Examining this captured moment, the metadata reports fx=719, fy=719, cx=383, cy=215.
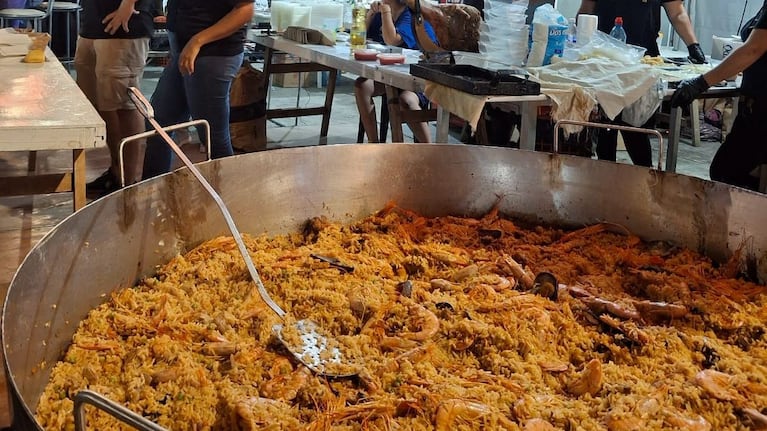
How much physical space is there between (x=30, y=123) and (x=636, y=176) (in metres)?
1.80

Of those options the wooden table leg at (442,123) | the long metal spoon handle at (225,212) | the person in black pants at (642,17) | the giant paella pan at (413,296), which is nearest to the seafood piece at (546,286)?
the giant paella pan at (413,296)

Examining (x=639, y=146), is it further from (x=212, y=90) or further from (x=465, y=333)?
(x=465, y=333)

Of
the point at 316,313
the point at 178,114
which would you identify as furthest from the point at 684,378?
the point at 178,114

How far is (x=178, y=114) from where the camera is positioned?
3.38m

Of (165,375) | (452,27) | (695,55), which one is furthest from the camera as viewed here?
(695,55)

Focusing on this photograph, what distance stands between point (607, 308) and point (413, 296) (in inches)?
19.8

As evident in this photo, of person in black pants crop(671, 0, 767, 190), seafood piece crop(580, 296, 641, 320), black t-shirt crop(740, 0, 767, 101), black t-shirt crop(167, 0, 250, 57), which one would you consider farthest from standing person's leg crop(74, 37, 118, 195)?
black t-shirt crop(740, 0, 767, 101)

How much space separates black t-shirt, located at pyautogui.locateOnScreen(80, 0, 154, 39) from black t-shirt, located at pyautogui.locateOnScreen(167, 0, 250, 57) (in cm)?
43

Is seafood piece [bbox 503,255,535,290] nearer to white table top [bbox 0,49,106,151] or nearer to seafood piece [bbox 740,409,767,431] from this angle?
seafood piece [bbox 740,409,767,431]

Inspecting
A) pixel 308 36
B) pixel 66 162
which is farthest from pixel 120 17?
pixel 66 162

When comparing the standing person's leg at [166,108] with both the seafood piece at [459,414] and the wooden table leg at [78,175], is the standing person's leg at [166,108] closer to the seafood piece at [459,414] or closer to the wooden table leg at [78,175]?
the wooden table leg at [78,175]

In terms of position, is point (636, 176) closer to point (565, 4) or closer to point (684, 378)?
point (684, 378)

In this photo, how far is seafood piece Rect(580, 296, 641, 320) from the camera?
6.01ft

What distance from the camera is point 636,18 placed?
4.76 meters
